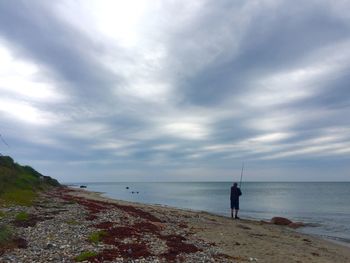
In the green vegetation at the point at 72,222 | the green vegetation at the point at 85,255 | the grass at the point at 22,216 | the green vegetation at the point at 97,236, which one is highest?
the grass at the point at 22,216

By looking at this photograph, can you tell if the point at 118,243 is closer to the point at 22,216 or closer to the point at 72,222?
the point at 72,222

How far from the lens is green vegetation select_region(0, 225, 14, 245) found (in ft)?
51.9

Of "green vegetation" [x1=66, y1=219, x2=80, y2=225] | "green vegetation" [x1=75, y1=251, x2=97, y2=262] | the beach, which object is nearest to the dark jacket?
the beach

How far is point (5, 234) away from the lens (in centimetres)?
1661

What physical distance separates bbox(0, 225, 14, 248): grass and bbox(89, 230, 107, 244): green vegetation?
3.72 metres

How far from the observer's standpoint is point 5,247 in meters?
15.1

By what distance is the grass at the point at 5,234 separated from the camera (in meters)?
15.8

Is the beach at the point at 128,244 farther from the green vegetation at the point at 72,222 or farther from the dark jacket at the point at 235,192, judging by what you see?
the dark jacket at the point at 235,192

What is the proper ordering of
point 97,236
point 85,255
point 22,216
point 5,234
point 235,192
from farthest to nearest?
point 235,192 < point 22,216 < point 97,236 < point 5,234 < point 85,255

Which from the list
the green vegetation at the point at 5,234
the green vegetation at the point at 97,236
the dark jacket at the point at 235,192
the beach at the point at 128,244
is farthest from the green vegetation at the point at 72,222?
the dark jacket at the point at 235,192

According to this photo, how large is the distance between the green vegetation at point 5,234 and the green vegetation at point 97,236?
146 inches

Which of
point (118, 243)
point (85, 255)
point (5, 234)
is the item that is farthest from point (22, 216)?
point (85, 255)

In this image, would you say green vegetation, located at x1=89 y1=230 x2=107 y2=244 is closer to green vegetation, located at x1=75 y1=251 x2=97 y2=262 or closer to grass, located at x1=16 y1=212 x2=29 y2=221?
green vegetation, located at x1=75 y1=251 x2=97 y2=262

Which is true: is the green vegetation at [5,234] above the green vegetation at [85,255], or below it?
above
